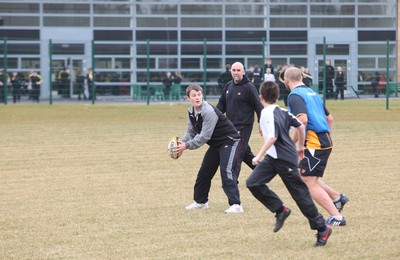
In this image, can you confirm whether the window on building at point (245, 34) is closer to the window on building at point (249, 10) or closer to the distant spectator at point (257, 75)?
the window on building at point (249, 10)

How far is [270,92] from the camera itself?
8820 mm

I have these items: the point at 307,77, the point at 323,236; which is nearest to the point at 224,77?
the point at 307,77

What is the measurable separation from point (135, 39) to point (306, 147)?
3547 centimetres


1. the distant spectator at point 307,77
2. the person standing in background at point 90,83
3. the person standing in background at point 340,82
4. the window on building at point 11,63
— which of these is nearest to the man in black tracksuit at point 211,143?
the distant spectator at point 307,77

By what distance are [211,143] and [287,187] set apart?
2.42m

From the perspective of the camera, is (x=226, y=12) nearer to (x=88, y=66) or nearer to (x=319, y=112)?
(x=88, y=66)

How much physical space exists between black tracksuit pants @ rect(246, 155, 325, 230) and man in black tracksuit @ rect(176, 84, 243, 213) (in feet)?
5.67

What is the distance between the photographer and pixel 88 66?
36.9 m

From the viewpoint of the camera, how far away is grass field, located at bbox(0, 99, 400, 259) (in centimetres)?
876

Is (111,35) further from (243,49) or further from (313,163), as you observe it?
(313,163)

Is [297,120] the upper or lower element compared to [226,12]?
lower

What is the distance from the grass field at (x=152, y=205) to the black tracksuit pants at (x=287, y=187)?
0.29 meters

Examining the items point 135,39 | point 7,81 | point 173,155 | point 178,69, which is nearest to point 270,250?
point 173,155

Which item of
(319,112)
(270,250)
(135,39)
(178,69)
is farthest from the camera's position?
(135,39)
